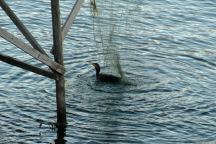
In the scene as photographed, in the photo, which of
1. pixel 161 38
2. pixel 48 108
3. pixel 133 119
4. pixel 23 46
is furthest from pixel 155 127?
pixel 161 38

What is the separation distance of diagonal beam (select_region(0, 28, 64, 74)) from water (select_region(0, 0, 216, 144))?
1412mm

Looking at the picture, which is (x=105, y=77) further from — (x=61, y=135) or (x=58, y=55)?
(x=58, y=55)

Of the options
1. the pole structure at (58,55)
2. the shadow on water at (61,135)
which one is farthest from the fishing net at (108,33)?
the shadow on water at (61,135)

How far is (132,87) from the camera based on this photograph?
49.0 ft

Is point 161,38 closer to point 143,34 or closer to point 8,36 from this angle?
point 143,34

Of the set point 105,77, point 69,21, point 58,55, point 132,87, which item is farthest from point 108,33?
point 58,55

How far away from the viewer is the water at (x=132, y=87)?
41.7 ft

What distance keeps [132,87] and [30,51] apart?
3882 mm

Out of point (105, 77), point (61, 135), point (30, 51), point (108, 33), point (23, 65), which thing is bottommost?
point (61, 135)

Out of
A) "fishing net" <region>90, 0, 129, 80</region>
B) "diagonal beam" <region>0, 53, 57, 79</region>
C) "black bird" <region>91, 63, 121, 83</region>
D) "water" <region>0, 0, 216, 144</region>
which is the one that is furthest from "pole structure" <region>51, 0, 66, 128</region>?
"black bird" <region>91, 63, 121, 83</region>

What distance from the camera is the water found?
1270cm

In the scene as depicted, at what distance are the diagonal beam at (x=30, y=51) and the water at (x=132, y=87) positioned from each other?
1412 millimetres

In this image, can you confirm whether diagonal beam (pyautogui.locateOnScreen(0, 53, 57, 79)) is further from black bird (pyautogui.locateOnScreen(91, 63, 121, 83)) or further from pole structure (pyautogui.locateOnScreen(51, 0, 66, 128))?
black bird (pyautogui.locateOnScreen(91, 63, 121, 83))

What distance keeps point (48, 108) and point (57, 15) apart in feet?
8.37
